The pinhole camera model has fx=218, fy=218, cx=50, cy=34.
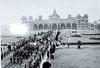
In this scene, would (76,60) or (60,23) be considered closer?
(76,60)

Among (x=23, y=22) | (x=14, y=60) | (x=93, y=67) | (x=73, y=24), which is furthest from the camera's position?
(x=23, y=22)

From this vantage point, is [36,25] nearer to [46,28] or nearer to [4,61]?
[46,28]

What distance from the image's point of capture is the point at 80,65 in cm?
2220

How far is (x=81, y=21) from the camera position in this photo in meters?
130

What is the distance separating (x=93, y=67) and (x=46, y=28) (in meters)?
111

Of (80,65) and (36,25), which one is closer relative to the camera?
(80,65)

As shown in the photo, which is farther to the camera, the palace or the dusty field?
the palace

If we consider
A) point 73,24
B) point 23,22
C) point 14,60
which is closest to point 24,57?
point 14,60

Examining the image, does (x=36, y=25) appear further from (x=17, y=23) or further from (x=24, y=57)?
(x=24, y=57)

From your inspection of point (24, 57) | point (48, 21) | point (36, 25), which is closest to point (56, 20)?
point (48, 21)

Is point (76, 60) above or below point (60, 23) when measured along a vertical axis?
above

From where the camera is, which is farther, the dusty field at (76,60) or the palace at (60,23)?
the palace at (60,23)

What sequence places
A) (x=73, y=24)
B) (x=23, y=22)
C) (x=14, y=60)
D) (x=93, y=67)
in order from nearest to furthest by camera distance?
(x=93, y=67), (x=14, y=60), (x=73, y=24), (x=23, y=22)

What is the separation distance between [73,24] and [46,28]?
55.0 feet
